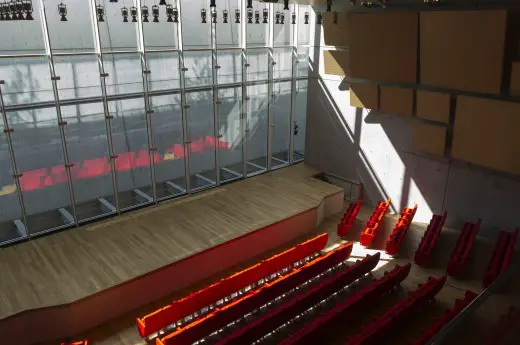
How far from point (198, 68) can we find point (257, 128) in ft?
7.35

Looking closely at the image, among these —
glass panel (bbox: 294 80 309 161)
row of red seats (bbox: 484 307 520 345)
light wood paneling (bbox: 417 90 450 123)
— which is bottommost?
row of red seats (bbox: 484 307 520 345)

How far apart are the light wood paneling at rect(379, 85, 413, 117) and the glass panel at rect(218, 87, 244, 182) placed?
3.14 meters

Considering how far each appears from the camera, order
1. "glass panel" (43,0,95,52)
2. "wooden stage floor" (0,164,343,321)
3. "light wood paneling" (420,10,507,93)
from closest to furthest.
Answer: "wooden stage floor" (0,164,343,321) < "light wood paneling" (420,10,507,93) < "glass panel" (43,0,95,52)

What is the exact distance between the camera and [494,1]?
21.4ft

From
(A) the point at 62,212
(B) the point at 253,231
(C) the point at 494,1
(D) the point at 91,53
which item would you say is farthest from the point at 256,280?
(C) the point at 494,1

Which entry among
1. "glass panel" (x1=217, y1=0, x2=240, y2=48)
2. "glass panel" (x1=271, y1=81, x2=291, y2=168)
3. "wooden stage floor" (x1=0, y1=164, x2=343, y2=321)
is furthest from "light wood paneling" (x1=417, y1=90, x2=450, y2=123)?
"glass panel" (x1=217, y1=0, x2=240, y2=48)

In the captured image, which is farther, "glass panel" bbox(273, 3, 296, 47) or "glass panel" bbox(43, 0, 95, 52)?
"glass panel" bbox(273, 3, 296, 47)

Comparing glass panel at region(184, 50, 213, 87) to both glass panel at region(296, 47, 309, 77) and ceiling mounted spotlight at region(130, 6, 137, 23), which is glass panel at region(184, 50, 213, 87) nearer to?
ceiling mounted spotlight at region(130, 6, 137, 23)

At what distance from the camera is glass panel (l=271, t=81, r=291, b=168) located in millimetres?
10297

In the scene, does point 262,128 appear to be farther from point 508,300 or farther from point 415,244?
point 508,300

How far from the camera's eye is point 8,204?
7219 millimetres

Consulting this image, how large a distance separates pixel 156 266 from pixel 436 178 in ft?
17.7

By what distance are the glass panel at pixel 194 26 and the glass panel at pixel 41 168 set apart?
2886 mm

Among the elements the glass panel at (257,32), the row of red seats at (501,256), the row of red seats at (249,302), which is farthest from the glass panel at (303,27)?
the row of red seats at (501,256)
